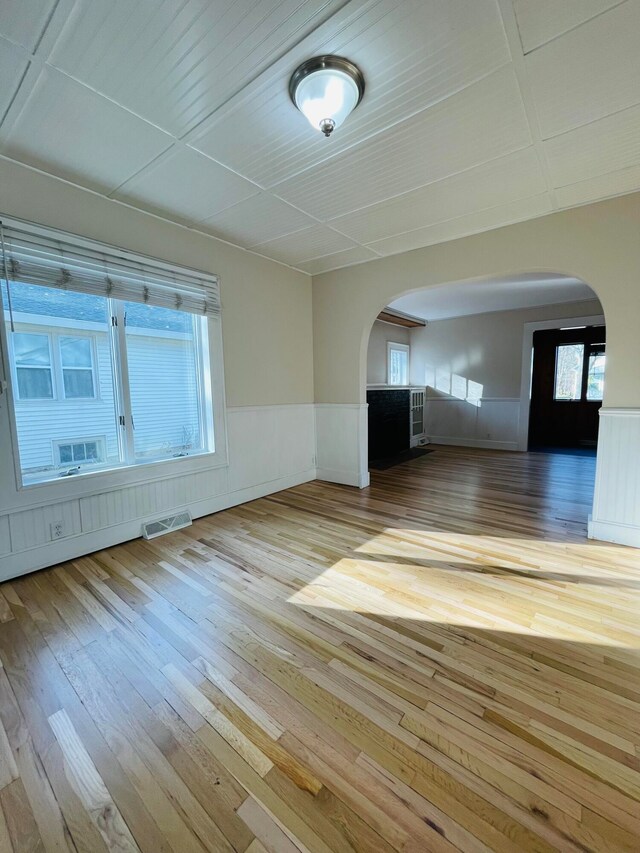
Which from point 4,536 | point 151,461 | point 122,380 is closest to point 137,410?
point 122,380

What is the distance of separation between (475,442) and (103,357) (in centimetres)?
644

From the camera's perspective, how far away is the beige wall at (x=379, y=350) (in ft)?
21.4

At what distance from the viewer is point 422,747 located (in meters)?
1.19

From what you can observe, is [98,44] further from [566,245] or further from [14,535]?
[566,245]

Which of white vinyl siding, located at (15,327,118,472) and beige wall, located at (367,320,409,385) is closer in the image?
white vinyl siding, located at (15,327,118,472)

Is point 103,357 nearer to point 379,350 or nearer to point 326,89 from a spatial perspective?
point 326,89

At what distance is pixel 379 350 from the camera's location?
6734mm

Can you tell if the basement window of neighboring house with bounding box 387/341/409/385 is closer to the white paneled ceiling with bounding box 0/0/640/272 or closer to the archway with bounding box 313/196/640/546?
the archway with bounding box 313/196/640/546

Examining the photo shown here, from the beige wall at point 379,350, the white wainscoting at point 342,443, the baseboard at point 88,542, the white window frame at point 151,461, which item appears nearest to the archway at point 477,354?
the beige wall at point 379,350

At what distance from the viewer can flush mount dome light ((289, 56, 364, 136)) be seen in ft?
4.89

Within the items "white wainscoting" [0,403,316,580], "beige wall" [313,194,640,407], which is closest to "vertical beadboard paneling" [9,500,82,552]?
"white wainscoting" [0,403,316,580]

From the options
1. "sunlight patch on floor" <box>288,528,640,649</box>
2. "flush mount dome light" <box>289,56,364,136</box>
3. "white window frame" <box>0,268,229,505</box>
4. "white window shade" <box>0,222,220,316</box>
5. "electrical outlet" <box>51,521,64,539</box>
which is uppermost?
"flush mount dome light" <box>289,56,364,136</box>

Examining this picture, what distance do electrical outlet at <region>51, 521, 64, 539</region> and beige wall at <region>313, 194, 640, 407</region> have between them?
117 inches

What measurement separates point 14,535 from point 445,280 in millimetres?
4021
